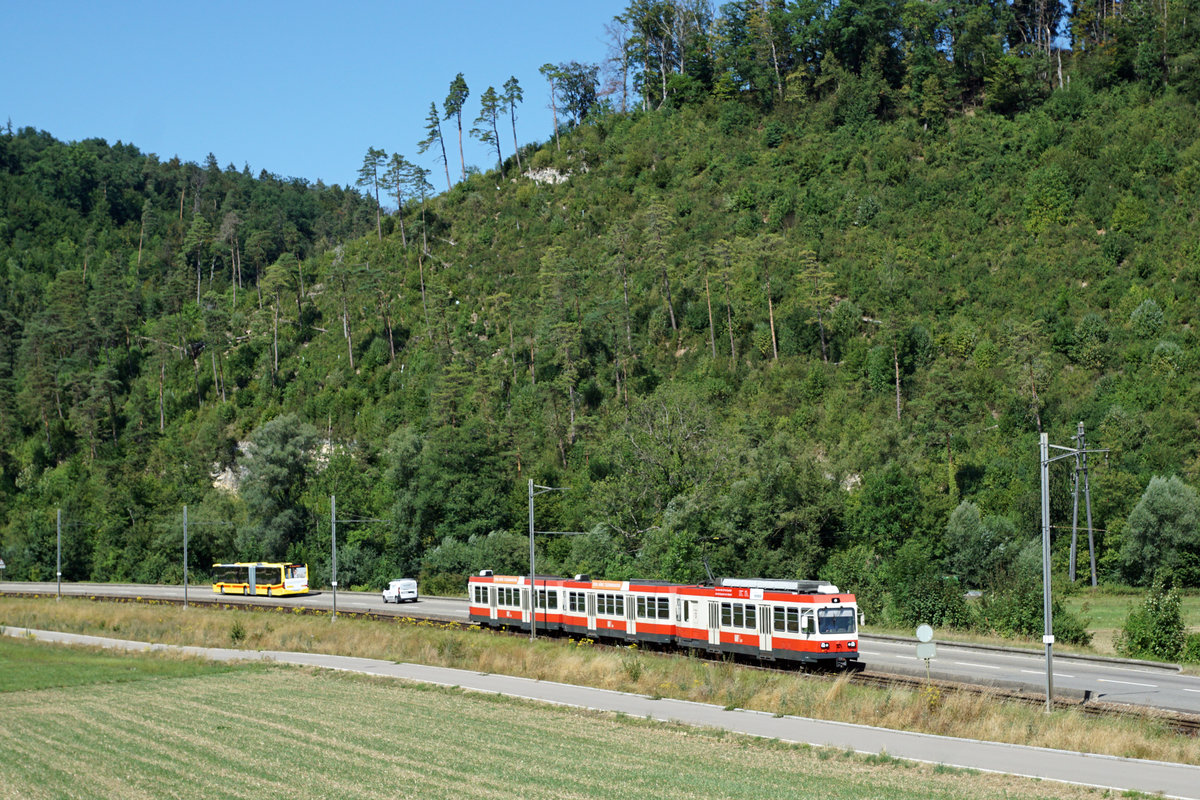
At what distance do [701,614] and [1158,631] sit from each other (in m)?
17.8

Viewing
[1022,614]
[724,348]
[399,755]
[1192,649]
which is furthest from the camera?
[724,348]

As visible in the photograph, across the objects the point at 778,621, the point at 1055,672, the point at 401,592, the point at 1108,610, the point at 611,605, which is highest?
the point at 778,621

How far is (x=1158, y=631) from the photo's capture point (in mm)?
39375

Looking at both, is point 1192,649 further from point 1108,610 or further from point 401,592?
point 401,592

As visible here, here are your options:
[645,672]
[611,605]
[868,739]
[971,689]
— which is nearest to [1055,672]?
[971,689]

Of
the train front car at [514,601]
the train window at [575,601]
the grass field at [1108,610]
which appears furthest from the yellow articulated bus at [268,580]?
the grass field at [1108,610]

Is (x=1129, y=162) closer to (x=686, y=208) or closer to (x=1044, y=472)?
(x=686, y=208)

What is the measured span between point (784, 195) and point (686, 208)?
37.9 ft

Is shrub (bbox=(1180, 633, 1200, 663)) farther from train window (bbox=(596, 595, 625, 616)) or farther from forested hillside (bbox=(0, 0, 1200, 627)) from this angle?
train window (bbox=(596, 595, 625, 616))

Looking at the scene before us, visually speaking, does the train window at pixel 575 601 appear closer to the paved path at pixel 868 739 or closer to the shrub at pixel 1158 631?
the paved path at pixel 868 739

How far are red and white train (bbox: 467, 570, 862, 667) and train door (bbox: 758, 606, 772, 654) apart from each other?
0.04 metres

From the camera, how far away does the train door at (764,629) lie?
125 feet

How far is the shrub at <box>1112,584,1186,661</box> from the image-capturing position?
129 ft

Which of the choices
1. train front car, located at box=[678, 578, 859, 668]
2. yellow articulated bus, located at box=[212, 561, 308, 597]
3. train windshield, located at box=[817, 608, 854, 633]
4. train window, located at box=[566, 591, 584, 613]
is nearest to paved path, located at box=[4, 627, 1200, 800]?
train front car, located at box=[678, 578, 859, 668]
